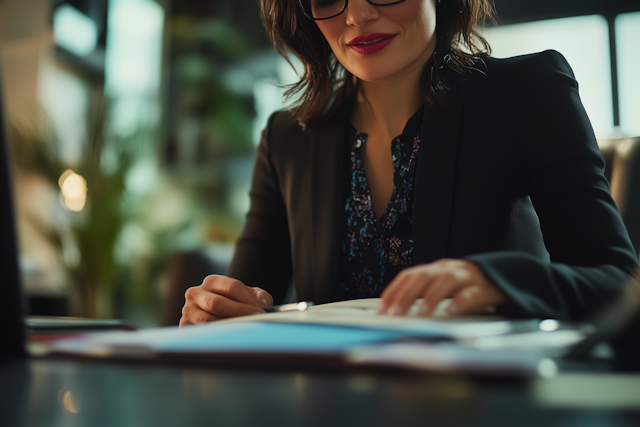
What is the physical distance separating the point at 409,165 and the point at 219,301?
1.52 feet

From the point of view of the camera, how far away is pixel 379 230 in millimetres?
885

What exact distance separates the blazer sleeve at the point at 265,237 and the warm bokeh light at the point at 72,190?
233 centimetres

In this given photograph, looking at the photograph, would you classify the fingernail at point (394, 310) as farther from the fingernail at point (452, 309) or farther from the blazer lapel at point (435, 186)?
the blazer lapel at point (435, 186)

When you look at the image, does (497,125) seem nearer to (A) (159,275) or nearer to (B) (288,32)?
(B) (288,32)

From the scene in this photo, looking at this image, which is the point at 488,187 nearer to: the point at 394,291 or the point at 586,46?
the point at 394,291

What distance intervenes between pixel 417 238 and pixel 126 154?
2728 millimetres

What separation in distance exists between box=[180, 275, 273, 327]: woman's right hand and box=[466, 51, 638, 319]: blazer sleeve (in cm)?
29

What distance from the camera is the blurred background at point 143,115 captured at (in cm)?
270

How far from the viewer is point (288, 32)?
3.34 feet

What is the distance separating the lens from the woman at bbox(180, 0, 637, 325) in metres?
0.67

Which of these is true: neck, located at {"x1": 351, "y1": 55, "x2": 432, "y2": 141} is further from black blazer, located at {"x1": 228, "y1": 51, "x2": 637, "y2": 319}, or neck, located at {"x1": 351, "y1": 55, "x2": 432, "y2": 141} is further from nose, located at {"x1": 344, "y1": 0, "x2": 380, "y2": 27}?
nose, located at {"x1": 344, "y1": 0, "x2": 380, "y2": 27}

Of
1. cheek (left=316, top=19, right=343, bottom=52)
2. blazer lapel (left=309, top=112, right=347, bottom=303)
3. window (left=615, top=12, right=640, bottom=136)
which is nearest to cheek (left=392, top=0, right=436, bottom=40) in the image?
cheek (left=316, top=19, right=343, bottom=52)

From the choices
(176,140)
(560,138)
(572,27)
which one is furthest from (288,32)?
(176,140)

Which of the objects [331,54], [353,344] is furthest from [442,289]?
[331,54]
